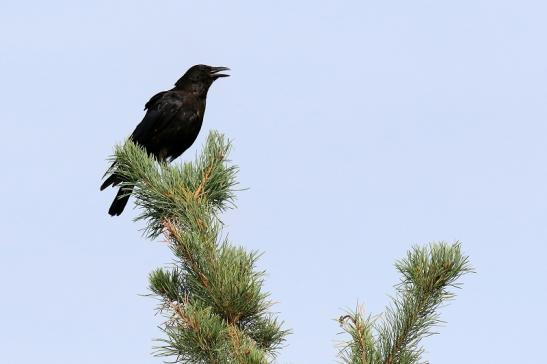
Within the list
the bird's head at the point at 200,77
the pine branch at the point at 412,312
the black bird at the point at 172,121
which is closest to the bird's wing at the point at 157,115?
the black bird at the point at 172,121

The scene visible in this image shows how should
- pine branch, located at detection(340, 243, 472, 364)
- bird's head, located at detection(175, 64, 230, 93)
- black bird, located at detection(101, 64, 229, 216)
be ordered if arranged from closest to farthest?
pine branch, located at detection(340, 243, 472, 364) < black bird, located at detection(101, 64, 229, 216) < bird's head, located at detection(175, 64, 230, 93)

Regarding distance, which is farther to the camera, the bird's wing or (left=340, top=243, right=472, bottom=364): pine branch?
the bird's wing

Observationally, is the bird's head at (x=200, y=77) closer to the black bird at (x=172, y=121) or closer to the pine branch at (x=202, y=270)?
the black bird at (x=172, y=121)

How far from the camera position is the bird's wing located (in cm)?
841

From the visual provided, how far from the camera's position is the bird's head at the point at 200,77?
29.2 ft

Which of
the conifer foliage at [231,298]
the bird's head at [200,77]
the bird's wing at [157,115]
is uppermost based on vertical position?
the bird's head at [200,77]

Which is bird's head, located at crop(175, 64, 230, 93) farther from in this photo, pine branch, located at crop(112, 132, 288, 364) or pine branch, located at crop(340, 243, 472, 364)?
pine branch, located at crop(340, 243, 472, 364)

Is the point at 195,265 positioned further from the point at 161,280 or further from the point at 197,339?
the point at 197,339

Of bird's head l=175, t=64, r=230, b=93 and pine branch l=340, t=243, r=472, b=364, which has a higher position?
bird's head l=175, t=64, r=230, b=93

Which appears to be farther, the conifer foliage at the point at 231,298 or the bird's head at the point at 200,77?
the bird's head at the point at 200,77

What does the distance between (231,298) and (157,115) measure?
5260 millimetres

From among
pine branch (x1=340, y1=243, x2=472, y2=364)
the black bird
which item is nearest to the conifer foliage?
pine branch (x1=340, y1=243, x2=472, y2=364)

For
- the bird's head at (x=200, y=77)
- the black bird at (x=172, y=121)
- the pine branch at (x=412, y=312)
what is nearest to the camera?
the pine branch at (x=412, y=312)

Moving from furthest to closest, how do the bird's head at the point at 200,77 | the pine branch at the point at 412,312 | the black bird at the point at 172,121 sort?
the bird's head at the point at 200,77 < the black bird at the point at 172,121 < the pine branch at the point at 412,312
